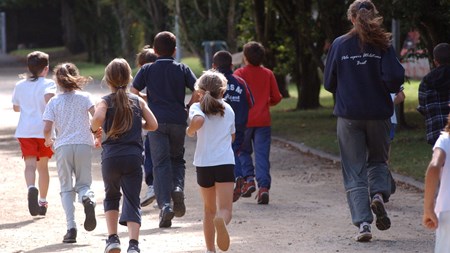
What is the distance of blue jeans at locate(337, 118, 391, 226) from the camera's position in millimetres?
9078

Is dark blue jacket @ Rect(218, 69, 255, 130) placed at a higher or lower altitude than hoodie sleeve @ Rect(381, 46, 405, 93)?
lower

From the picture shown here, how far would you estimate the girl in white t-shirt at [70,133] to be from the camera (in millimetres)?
9281

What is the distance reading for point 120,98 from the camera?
26.6ft

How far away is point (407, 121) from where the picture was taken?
69.9 ft

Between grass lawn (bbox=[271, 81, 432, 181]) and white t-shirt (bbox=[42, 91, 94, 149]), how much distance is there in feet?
16.8

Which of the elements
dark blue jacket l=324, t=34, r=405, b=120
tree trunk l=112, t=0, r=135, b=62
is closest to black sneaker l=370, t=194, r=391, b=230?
dark blue jacket l=324, t=34, r=405, b=120

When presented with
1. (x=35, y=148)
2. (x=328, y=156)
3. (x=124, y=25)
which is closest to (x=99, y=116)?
(x=35, y=148)

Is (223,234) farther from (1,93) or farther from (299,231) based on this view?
(1,93)

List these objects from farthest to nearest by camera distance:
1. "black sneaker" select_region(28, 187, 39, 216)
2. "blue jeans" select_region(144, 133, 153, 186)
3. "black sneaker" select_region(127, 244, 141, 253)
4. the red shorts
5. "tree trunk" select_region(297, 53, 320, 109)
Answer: "tree trunk" select_region(297, 53, 320, 109) → "blue jeans" select_region(144, 133, 153, 186) → the red shorts → "black sneaker" select_region(28, 187, 39, 216) → "black sneaker" select_region(127, 244, 141, 253)

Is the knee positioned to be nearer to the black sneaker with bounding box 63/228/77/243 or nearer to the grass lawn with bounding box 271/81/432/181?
the black sneaker with bounding box 63/228/77/243

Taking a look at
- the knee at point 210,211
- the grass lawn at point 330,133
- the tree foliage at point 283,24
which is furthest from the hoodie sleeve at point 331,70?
the tree foliage at point 283,24

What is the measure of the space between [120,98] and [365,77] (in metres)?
2.13

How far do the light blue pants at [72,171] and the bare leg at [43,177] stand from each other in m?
1.17

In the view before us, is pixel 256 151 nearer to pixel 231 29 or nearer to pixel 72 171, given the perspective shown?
pixel 72 171
